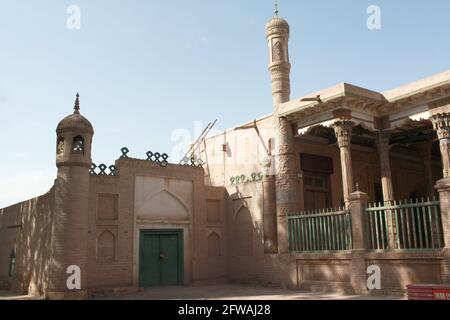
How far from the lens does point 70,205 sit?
1278 cm

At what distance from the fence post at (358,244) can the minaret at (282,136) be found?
8.87 feet

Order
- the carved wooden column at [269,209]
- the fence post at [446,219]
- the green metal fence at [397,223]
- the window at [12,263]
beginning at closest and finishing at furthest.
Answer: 1. the fence post at [446,219]
2. the green metal fence at [397,223]
3. the carved wooden column at [269,209]
4. the window at [12,263]

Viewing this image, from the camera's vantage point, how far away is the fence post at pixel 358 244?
12.0 metres

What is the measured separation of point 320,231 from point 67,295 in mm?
7270

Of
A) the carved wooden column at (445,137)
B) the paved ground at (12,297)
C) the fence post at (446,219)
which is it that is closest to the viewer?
the fence post at (446,219)

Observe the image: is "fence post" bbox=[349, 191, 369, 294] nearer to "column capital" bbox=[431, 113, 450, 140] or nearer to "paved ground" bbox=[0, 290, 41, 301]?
"column capital" bbox=[431, 113, 450, 140]

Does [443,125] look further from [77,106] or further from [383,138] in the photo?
[77,106]

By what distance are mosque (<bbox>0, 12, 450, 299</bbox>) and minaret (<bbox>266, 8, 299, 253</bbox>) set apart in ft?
0.12

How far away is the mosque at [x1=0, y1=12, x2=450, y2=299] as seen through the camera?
1212cm

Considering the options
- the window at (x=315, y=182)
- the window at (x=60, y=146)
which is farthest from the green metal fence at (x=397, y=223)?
the window at (x=60, y=146)

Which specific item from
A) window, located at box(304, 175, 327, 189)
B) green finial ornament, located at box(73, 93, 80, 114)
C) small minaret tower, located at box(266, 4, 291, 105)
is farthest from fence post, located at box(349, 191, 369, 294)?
green finial ornament, located at box(73, 93, 80, 114)

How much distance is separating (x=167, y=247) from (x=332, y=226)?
5808mm

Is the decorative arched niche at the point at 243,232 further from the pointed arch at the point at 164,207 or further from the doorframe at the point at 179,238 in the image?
the doorframe at the point at 179,238

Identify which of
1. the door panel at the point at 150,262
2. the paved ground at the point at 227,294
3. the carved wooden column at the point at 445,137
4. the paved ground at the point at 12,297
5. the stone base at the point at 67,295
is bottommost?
the paved ground at the point at 227,294
